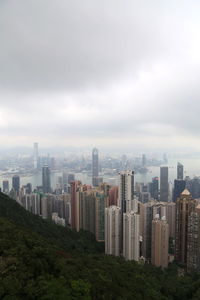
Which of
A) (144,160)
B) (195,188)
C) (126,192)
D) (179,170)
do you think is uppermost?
(144,160)

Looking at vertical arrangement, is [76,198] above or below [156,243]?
above

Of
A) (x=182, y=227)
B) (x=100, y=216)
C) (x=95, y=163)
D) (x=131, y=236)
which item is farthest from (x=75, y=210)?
(x=95, y=163)

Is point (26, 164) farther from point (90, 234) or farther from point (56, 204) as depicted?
point (90, 234)

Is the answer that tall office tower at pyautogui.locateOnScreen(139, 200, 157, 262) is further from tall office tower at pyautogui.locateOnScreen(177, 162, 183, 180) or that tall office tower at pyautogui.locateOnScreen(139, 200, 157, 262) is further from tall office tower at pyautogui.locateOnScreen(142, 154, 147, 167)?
tall office tower at pyautogui.locateOnScreen(142, 154, 147, 167)

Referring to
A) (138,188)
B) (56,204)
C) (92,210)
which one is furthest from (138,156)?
(92,210)

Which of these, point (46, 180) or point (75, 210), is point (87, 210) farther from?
point (46, 180)
